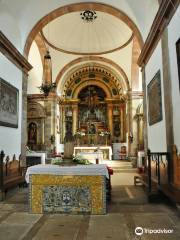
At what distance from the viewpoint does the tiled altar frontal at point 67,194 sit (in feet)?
15.9

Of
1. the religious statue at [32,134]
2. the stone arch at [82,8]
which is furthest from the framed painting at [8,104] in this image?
the religious statue at [32,134]

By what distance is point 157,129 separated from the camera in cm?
705

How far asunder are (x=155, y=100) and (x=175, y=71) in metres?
1.92

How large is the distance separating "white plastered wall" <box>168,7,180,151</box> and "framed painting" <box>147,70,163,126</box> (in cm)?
112

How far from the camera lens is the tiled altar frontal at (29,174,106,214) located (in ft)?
15.9

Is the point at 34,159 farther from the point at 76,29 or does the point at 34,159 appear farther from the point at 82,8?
the point at 82,8

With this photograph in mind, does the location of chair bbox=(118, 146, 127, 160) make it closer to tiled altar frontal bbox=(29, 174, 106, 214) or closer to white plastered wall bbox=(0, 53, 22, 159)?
white plastered wall bbox=(0, 53, 22, 159)

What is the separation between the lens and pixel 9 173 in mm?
7516

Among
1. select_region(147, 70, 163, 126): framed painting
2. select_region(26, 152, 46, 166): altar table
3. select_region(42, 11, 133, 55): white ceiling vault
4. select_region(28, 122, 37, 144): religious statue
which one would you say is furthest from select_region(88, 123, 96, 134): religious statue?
select_region(147, 70, 163, 126): framed painting

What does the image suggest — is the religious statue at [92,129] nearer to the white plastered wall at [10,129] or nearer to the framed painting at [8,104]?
the white plastered wall at [10,129]

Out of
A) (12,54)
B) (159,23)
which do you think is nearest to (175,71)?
(159,23)

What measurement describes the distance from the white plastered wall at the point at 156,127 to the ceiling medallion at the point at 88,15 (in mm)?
5112

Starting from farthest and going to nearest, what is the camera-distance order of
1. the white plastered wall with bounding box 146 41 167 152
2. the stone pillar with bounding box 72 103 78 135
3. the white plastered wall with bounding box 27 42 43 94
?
the stone pillar with bounding box 72 103 78 135
the white plastered wall with bounding box 27 42 43 94
the white plastered wall with bounding box 146 41 167 152

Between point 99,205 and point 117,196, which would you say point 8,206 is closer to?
point 99,205
